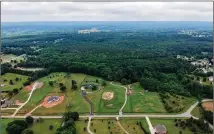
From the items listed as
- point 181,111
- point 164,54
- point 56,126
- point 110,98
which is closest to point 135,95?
point 110,98

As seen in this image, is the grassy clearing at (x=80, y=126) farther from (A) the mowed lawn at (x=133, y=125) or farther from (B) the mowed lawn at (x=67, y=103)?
(A) the mowed lawn at (x=133, y=125)

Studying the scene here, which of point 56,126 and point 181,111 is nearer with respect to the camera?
point 56,126

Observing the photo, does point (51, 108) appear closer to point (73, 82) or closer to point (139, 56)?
point (73, 82)

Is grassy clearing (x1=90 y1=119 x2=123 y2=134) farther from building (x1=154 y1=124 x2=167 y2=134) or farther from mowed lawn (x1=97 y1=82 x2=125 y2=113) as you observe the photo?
building (x1=154 y1=124 x2=167 y2=134)

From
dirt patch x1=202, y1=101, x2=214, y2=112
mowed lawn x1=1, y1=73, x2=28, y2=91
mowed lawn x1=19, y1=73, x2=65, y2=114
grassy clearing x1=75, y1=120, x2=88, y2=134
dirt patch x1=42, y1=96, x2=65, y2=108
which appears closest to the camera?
grassy clearing x1=75, y1=120, x2=88, y2=134

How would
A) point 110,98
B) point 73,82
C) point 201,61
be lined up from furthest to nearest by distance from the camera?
point 201,61 → point 73,82 → point 110,98

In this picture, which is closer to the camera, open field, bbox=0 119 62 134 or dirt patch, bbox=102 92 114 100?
open field, bbox=0 119 62 134

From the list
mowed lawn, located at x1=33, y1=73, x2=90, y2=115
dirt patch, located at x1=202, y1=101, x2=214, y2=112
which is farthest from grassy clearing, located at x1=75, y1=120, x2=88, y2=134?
dirt patch, located at x1=202, y1=101, x2=214, y2=112

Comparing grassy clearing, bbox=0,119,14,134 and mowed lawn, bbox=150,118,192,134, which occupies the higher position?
mowed lawn, bbox=150,118,192,134
